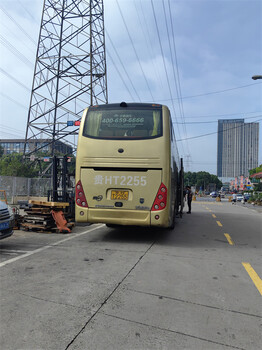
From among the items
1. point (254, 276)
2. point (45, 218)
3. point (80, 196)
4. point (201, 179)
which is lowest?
point (254, 276)

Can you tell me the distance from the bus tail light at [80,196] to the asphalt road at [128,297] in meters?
1.08

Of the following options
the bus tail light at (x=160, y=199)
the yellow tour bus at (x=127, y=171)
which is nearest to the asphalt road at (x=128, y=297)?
the yellow tour bus at (x=127, y=171)

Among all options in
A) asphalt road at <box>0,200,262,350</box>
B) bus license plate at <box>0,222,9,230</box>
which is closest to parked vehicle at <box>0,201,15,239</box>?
bus license plate at <box>0,222,9,230</box>

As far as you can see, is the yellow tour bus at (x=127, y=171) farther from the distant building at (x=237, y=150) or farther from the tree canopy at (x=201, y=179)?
the tree canopy at (x=201, y=179)

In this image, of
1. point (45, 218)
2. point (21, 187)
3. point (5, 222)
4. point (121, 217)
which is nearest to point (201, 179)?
point (21, 187)

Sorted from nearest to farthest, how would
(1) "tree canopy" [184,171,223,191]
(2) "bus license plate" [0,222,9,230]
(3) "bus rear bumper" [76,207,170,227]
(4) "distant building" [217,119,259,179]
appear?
(2) "bus license plate" [0,222,9,230]
(3) "bus rear bumper" [76,207,170,227]
(4) "distant building" [217,119,259,179]
(1) "tree canopy" [184,171,223,191]

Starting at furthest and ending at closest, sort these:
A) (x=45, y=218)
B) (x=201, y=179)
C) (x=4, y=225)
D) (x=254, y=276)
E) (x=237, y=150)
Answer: (x=201, y=179), (x=237, y=150), (x=45, y=218), (x=4, y=225), (x=254, y=276)

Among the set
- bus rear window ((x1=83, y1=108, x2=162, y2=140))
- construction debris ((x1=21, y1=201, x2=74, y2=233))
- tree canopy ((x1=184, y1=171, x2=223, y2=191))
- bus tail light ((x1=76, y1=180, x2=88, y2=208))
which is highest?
tree canopy ((x1=184, y1=171, x2=223, y2=191))

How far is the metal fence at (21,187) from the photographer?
71.7ft

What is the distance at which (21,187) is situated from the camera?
23453mm

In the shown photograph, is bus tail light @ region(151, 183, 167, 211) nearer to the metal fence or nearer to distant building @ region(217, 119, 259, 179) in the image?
the metal fence

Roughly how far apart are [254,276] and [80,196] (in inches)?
181

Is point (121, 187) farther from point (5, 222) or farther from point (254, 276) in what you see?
point (254, 276)

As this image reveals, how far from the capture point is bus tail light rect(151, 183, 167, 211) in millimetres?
7438
